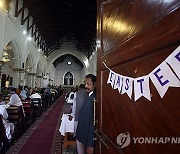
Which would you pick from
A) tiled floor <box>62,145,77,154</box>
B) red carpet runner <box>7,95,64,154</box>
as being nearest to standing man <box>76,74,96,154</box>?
tiled floor <box>62,145,77,154</box>

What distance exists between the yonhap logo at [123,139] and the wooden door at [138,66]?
0.02 m

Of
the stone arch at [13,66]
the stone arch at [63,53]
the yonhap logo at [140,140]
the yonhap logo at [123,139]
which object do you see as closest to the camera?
the yonhap logo at [140,140]

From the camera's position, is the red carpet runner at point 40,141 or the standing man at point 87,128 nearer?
the standing man at point 87,128

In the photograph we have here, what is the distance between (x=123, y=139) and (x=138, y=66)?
48 cm

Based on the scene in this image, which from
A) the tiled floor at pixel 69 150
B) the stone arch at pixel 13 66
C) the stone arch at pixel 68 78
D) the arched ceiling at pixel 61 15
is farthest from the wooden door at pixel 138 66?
the stone arch at pixel 68 78

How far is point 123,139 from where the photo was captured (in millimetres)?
1303

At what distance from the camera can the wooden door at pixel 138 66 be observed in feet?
3.09

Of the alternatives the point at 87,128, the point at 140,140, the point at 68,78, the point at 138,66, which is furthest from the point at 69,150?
the point at 68,78

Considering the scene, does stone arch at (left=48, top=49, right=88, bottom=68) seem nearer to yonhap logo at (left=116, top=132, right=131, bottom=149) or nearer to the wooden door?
the wooden door

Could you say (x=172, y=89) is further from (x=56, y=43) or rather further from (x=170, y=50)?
(x=56, y=43)

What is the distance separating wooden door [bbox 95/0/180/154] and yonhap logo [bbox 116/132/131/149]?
0.02 meters

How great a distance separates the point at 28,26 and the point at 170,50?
18.7 metres

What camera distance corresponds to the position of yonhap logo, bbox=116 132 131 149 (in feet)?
4.09

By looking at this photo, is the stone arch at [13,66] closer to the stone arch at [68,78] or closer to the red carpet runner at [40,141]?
the red carpet runner at [40,141]
